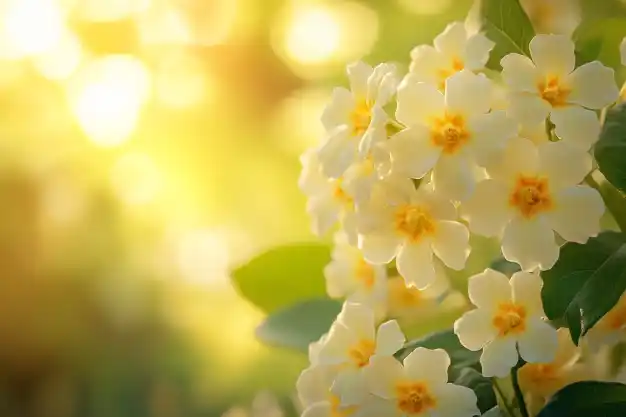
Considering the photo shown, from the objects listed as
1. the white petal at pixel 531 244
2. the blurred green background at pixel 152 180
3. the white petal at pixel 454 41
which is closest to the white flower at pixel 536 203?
the white petal at pixel 531 244

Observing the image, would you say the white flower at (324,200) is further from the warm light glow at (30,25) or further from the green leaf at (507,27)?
the warm light glow at (30,25)

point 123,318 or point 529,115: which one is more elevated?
point 529,115

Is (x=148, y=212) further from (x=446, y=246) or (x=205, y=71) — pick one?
(x=446, y=246)

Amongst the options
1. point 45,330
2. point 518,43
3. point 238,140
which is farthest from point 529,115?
point 45,330

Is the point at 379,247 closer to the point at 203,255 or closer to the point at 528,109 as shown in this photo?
the point at 528,109

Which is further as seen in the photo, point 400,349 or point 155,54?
point 155,54

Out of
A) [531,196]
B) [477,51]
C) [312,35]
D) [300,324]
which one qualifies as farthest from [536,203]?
[312,35]
